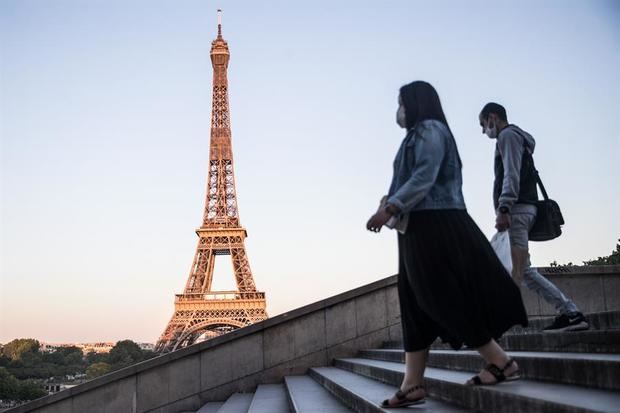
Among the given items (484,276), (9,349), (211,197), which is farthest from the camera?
(9,349)

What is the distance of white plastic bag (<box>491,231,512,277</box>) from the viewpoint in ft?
12.5

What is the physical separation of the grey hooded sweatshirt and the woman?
40.2 inches

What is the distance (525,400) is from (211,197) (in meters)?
53.6

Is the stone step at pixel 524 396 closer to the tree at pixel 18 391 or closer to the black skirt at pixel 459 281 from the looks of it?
the black skirt at pixel 459 281

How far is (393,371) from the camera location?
17.1 ft

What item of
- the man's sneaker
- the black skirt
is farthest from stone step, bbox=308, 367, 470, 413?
the man's sneaker

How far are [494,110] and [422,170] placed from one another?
6.21ft

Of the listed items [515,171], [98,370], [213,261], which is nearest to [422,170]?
[515,171]

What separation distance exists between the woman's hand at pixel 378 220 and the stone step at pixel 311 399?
1.98m

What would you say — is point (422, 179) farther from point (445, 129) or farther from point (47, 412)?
point (47, 412)

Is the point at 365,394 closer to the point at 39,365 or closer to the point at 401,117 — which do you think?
the point at 401,117

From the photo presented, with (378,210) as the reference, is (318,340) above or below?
below

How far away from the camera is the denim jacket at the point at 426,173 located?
347 cm

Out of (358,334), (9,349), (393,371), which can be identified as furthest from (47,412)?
(9,349)
